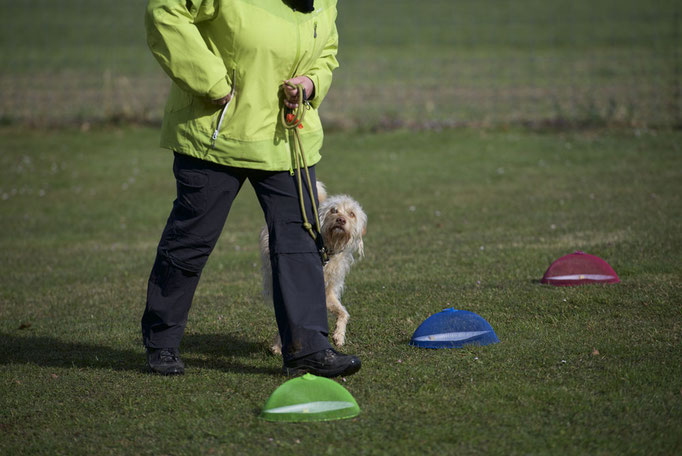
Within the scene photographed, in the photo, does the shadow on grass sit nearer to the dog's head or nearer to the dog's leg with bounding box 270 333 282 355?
the dog's leg with bounding box 270 333 282 355

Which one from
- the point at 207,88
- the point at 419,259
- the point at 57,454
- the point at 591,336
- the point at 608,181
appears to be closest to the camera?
the point at 57,454

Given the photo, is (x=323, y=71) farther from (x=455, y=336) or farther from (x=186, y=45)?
(x=455, y=336)

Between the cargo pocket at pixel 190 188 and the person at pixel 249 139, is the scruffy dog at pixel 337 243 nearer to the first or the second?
the person at pixel 249 139

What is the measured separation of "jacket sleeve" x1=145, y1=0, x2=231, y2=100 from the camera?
4.19 metres

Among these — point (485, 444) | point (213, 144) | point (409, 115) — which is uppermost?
point (213, 144)

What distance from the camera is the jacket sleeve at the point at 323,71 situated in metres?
4.64

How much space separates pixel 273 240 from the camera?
457 cm

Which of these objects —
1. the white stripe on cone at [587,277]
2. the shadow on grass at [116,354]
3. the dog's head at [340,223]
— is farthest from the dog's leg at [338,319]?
the white stripe on cone at [587,277]

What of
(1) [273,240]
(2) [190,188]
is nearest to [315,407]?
(1) [273,240]

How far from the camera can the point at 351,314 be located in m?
6.20

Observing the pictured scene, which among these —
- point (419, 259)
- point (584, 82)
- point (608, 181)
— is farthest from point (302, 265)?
point (584, 82)

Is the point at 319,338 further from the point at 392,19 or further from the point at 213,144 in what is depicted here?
the point at 392,19

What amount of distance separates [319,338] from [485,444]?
4.03 ft

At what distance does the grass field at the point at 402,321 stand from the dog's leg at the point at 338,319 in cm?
9
